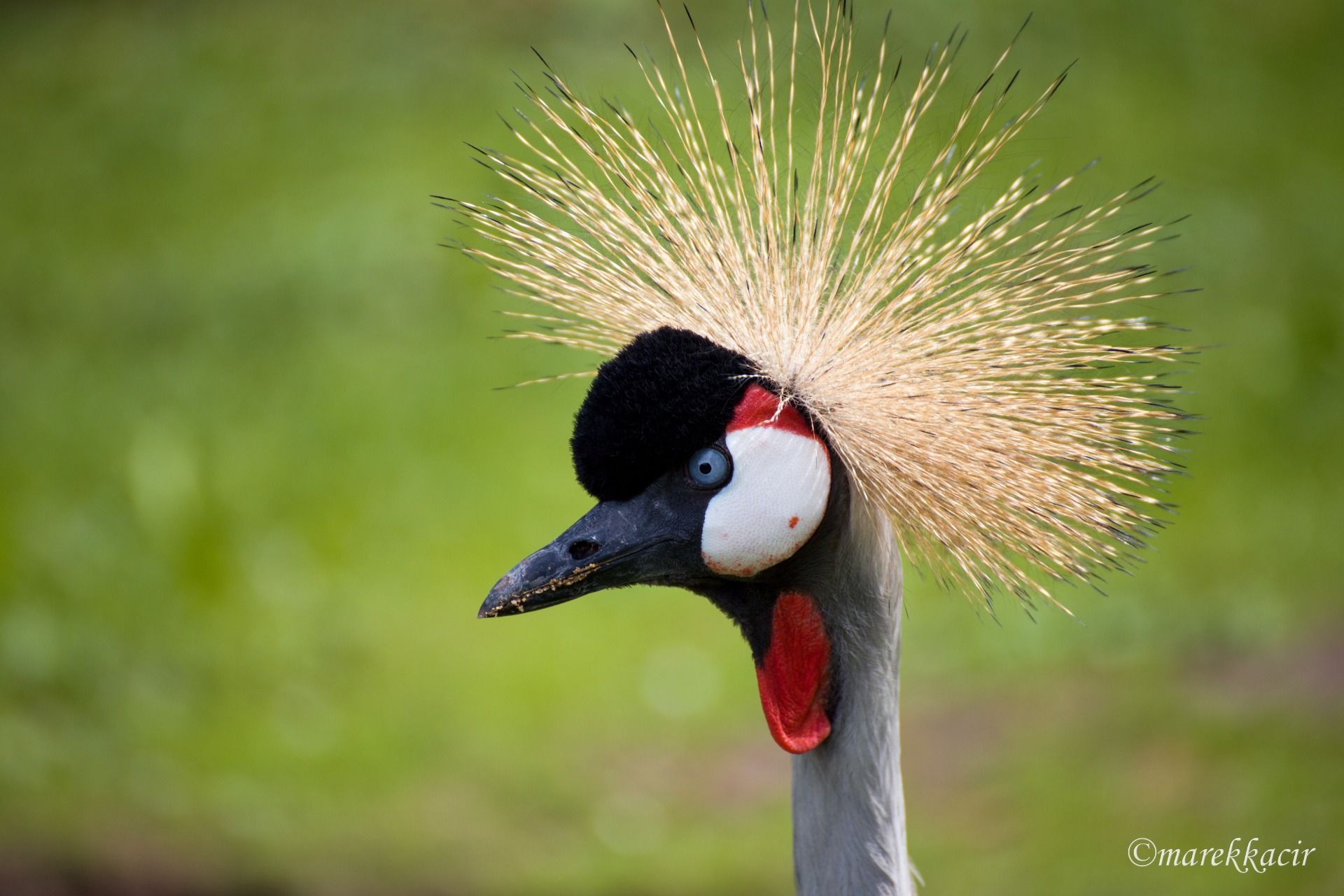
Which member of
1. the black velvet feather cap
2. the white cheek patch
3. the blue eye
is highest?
the black velvet feather cap

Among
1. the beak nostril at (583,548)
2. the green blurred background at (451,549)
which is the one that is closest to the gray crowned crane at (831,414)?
the beak nostril at (583,548)

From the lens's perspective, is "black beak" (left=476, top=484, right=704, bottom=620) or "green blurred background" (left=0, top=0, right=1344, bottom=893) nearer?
"black beak" (left=476, top=484, right=704, bottom=620)

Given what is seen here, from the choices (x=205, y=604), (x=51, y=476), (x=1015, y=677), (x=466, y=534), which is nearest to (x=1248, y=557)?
(x=1015, y=677)

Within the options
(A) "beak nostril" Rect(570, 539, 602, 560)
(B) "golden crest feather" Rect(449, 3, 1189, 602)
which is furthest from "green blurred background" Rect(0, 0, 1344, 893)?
(A) "beak nostril" Rect(570, 539, 602, 560)

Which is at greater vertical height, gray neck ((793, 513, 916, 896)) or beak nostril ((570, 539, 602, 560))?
beak nostril ((570, 539, 602, 560))

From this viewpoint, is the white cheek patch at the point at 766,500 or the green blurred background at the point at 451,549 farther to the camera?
the green blurred background at the point at 451,549

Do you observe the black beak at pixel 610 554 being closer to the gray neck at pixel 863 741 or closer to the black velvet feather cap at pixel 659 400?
the black velvet feather cap at pixel 659 400

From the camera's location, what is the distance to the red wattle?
1.19m

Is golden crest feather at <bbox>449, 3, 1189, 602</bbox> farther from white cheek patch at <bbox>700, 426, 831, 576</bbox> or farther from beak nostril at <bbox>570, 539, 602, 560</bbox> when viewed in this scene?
beak nostril at <bbox>570, 539, 602, 560</bbox>

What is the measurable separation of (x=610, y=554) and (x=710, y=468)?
12cm

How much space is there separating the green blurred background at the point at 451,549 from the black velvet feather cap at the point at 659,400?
612 millimetres

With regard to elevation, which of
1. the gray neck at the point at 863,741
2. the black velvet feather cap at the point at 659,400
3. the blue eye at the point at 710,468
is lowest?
the gray neck at the point at 863,741

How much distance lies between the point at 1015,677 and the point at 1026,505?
6.09 feet

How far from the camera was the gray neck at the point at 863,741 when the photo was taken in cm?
119
